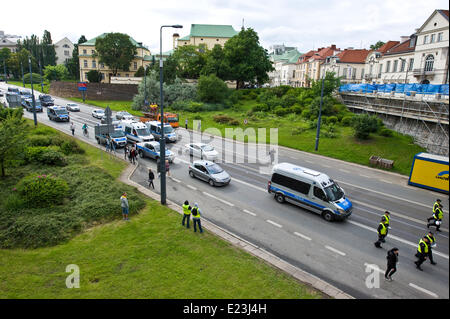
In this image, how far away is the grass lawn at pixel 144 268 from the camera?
28.0ft

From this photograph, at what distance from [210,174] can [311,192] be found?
6890 mm

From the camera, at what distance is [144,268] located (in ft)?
31.8

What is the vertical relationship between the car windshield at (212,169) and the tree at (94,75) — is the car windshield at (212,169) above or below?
below

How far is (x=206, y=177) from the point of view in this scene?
19281 mm

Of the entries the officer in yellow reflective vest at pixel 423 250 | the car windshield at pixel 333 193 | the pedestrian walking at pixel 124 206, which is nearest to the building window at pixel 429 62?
the car windshield at pixel 333 193

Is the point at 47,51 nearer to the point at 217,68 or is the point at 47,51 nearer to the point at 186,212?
the point at 217,68

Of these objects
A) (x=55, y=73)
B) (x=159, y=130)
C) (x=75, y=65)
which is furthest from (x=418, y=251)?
(x=75, y=65)

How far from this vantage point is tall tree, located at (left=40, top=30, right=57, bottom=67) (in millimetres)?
95625

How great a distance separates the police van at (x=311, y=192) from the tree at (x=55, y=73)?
9272cm

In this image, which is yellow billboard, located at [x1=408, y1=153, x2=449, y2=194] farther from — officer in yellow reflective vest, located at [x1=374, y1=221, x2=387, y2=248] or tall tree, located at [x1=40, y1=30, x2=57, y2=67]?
tall tree, located at [x1=40, y1=30, x2=57, y2=67]

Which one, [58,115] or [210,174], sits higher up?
[58,115]

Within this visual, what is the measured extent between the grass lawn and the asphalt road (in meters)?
1.99

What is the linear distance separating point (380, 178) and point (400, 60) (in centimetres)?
3270

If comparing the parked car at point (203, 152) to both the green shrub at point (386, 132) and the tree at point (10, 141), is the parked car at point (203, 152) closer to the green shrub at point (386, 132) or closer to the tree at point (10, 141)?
the tree at point (10, 141)
